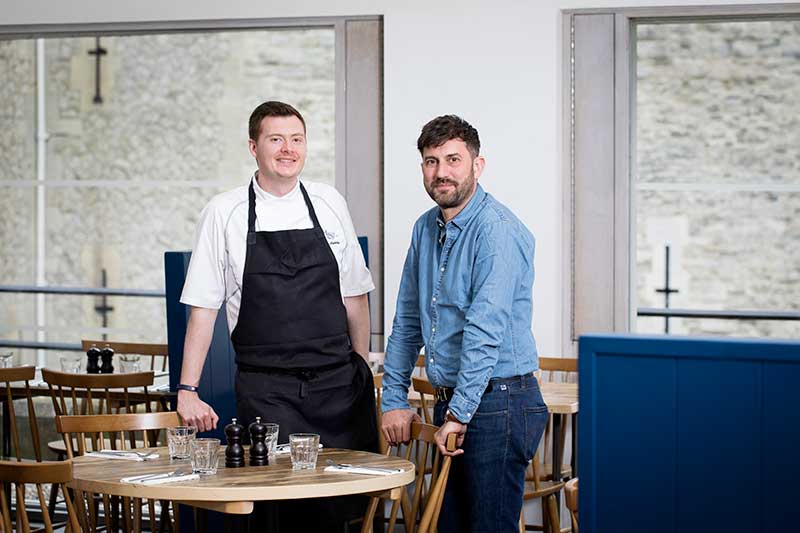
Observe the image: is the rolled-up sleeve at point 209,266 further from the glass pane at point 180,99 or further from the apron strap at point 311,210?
the glass pane at point 180,99

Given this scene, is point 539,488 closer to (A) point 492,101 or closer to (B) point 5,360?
(A) point 492,101

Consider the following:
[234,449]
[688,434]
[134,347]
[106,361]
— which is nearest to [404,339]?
[234,449]

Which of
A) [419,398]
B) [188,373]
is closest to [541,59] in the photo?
[419,398]

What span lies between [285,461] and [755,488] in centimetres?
156

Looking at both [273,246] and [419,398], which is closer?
[273,246]

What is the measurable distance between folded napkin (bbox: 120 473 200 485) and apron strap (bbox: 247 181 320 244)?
997 mm

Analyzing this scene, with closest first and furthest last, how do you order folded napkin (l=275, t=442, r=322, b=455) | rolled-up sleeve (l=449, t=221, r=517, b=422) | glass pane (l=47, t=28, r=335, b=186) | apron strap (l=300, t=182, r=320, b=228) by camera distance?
rolled-up sleeve (l=449, t=221, r=517, b=422)
folded napkin (l=275, t=442, r=322, b=455)
apron strap (l=300, t=182, r=320, b=228)
glass pane (l=47, t=28, r=335, b=186)

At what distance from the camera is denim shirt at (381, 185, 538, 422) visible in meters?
3.28

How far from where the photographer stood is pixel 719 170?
18.4 feet

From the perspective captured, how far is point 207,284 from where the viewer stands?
154 inches

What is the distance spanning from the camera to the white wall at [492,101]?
220 inches

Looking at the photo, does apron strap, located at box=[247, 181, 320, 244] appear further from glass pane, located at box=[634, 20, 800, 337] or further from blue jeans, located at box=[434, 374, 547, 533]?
glass pane, located at box=[634, 20, 800, 337]

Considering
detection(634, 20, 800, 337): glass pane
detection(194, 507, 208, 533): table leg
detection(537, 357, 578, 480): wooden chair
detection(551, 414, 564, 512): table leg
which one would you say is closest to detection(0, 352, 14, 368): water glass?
detection(194, 507, 208, 533): table leg

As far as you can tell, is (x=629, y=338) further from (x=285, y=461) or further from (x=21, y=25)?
(x=21, y=25)
